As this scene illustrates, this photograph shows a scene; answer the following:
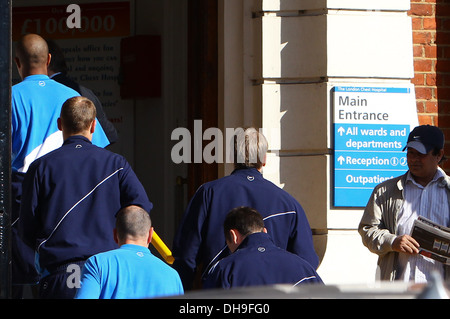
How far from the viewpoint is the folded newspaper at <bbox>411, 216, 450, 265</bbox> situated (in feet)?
20.5

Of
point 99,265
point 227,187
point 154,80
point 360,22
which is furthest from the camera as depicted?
point 154,80

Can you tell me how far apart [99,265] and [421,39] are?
4.38 m

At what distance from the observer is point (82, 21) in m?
10.1

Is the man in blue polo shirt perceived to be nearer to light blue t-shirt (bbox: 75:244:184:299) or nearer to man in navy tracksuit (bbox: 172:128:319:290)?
man in navy tracksuit (bbox: 172:128:319:290)

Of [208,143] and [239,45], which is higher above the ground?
[239,45]

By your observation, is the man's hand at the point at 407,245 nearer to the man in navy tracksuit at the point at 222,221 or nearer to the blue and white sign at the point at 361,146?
the man in navy tracksuit at the point at 222,221

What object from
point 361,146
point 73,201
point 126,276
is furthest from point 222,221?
point 361,146

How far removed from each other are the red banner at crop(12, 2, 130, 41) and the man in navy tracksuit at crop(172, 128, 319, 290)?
4458mm

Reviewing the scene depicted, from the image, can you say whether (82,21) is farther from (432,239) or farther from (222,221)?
(432,239)

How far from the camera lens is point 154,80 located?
9.78 m

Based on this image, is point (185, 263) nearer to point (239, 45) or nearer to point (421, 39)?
point (239, 45)

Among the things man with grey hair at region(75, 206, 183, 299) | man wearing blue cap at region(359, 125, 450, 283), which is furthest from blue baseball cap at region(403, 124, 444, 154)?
man with grey hair at region(75, 206, 183, 299)
